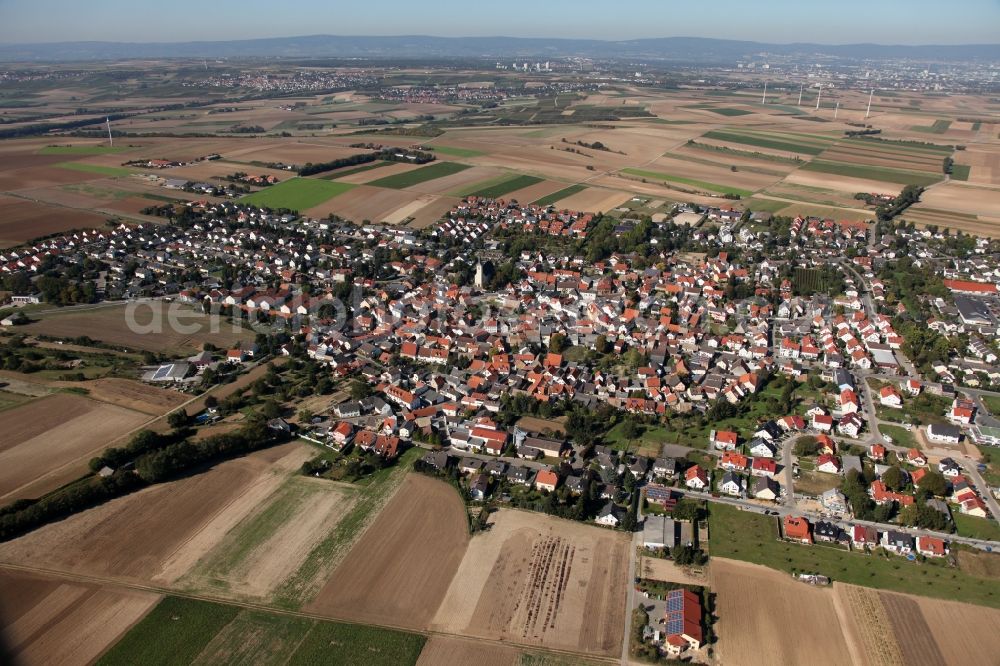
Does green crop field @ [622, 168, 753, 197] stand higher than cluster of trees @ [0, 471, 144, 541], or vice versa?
green crop field @ [622, 168, 753, 197]

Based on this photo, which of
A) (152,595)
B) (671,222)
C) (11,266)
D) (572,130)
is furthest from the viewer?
(572,130)

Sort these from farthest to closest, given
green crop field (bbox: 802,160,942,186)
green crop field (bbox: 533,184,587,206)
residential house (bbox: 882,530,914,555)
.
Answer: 1. green crop field (bbox: 802,160,942,186)
2. green crop field (bbox: 533,184,587,206)
3. residential house (bbox: 882,530,914,555)

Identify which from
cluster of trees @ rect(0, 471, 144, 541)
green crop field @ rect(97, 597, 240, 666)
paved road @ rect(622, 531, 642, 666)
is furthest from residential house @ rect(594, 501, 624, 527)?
cluster of trees @ rect(0, 471, 144, 541)

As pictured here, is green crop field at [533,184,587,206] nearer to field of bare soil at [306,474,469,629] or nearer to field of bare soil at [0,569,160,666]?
field of bare soil at [306,474,469,629]

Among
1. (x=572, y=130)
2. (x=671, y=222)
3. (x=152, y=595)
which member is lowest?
(x=152, y=595)

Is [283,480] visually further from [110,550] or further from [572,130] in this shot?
[572,130]

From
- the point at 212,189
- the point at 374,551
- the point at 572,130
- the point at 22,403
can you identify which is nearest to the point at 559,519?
the point at 374,551
